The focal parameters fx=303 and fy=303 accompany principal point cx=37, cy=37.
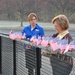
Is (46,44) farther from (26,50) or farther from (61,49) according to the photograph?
(26,50)

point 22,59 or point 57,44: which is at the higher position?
point 57,44

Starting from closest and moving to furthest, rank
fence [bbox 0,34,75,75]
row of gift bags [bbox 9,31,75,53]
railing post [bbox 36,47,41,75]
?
row of gift bags [bbox 9,31,75,53] → fence [bbox 0,34,75,75] → railing post [bbox 36,47,41,75]

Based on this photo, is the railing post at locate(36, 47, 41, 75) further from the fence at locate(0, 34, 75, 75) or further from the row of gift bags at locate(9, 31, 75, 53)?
the row of gift bags at locate(9, 31, 75, 53)

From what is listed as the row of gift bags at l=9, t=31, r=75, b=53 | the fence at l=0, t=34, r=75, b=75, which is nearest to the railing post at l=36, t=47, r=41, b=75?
the fence at l=0, t=34, r=75, b=75

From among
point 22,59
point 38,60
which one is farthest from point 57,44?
point 22,59

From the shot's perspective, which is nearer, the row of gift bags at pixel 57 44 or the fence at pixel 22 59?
the row of gift bags at pixel 57 44

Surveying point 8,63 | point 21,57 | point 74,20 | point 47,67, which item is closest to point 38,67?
point 47,67

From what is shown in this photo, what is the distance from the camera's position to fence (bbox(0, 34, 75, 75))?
477cm

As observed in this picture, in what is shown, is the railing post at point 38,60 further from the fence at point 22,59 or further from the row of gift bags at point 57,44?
the row of gift bags at point 57,44

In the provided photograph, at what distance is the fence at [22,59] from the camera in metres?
4.77

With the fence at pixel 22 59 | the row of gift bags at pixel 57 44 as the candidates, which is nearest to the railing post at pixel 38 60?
the fence at pixel 22 59

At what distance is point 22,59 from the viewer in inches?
235

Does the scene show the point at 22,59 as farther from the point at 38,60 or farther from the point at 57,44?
the point at 57,44

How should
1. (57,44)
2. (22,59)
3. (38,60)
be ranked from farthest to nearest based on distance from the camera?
1. (22,59)
2. (38,60)
3. (57,44)
